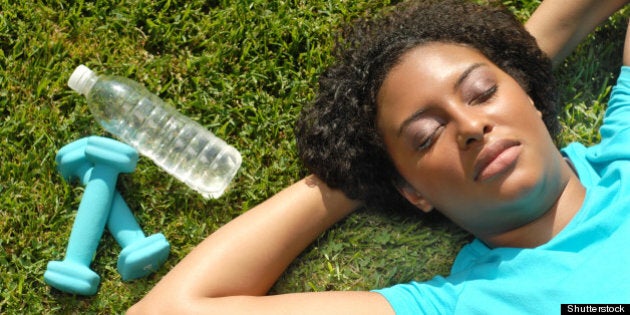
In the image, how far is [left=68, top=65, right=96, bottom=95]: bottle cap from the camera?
3178 mm

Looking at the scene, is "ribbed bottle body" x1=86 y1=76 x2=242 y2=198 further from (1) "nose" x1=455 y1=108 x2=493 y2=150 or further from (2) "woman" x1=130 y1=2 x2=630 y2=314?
(1) "nose" x1=455 y1=108 x2=493 y2=150

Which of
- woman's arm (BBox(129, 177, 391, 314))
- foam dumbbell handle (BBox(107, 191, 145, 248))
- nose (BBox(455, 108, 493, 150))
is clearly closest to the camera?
nose (BBox(455, 108, 493, 150))

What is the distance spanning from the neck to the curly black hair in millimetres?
393

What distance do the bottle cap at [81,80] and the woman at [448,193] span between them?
95 centimetres

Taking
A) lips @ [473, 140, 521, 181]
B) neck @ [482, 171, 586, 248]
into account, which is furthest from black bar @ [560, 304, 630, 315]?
lips @ [473, 140, 521, 181]

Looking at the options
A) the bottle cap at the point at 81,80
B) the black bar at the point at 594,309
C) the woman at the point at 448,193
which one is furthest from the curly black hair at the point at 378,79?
the bottle cap at the point at 81,80

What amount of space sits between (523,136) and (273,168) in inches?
47.6

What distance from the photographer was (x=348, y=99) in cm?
286

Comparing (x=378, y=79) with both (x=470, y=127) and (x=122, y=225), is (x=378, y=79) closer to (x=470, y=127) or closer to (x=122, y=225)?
(x=470, y=127)

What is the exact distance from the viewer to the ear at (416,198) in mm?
2781

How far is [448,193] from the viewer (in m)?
2.56

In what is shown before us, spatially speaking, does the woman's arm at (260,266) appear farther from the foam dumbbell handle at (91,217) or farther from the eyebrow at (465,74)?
the eyebrow at (465,74)

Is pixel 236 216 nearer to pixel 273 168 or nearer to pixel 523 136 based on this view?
pixel 273 168

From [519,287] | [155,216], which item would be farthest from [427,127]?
[155,216]
